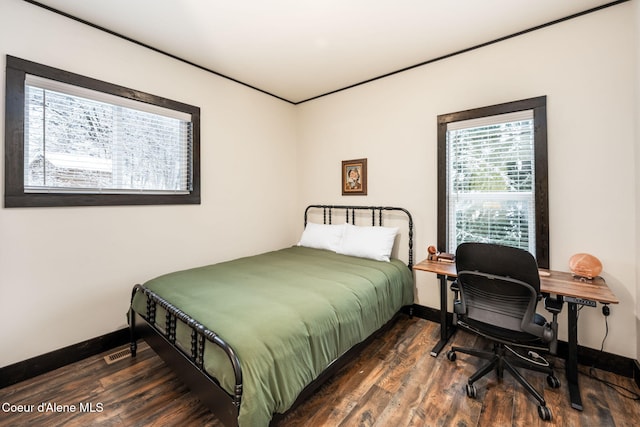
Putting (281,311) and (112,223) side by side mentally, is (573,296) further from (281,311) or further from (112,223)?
(112,223)

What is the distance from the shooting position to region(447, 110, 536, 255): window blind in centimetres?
253

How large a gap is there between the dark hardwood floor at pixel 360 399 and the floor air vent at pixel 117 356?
0.05m

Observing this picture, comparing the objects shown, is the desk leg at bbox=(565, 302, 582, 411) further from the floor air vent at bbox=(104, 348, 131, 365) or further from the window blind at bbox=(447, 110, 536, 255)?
the floor air vent at bbox=(104, 348, 131, 365)

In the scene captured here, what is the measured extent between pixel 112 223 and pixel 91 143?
0.70 metres

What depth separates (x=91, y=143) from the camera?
7.87 ft

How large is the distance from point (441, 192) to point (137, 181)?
9.85ft

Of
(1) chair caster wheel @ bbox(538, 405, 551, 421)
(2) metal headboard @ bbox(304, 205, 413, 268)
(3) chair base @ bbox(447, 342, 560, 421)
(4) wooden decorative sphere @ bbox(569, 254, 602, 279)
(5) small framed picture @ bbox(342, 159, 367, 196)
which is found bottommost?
(1) chair caster wheel @ bbox(538, 405, 551, 421)

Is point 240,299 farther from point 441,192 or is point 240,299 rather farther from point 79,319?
point 441,192

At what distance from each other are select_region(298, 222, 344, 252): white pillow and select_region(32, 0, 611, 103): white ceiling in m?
1.89

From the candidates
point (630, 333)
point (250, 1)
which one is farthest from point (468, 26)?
point (630, 333)

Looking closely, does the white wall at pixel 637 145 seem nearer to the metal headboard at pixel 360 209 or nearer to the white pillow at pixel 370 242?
the metal headboard at pixel 360 209

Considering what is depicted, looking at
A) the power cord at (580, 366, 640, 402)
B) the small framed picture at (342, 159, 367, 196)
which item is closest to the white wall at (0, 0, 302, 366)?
the small framed picture at (342, 159, 367, 196)

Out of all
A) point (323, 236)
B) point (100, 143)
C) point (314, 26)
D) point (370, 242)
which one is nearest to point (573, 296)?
point (370, 242)

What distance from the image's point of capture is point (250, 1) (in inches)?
83.9
